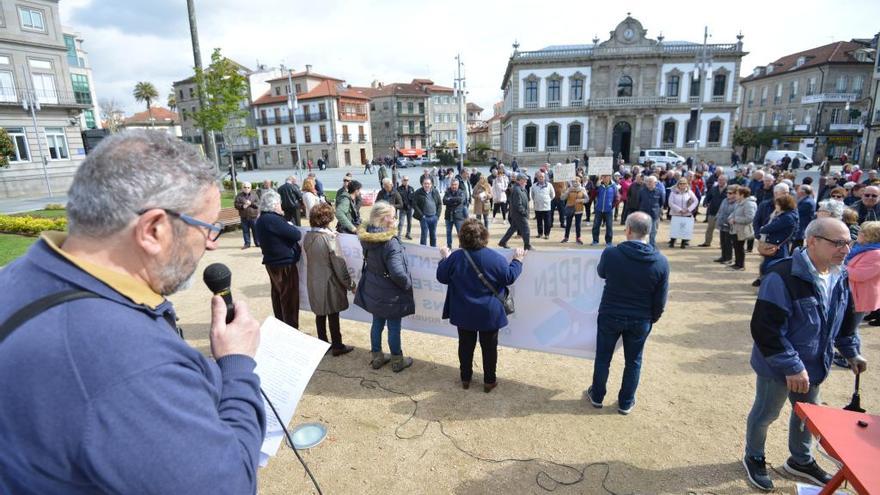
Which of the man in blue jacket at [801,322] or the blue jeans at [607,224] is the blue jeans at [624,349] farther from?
the blue jeans at [607,224]

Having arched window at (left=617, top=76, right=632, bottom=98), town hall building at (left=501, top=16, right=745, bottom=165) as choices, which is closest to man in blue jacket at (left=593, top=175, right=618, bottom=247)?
town hall building at (left=501, top=16, right=745, bottom=165)

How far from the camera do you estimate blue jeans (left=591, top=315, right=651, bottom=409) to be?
403 centimetres

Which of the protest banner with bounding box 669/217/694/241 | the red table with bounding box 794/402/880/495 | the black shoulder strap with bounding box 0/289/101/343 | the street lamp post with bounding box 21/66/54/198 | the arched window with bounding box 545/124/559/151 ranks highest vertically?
the street lamp post with bounding box 21/66/54/198

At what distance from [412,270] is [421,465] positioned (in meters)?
2.48

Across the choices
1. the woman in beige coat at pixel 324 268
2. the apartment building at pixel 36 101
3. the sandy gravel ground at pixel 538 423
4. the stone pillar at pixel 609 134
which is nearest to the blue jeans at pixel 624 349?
the sandy gravel ground at pixel 538 423

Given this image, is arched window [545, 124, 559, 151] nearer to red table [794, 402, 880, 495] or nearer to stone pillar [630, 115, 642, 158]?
stone pillar [630, 115, 642, 158]

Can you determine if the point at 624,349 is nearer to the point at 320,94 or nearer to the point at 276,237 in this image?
the point at 276,237

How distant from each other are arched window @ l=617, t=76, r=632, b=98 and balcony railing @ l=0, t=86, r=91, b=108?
4602 cm

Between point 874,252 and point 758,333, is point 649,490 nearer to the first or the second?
point 758,333

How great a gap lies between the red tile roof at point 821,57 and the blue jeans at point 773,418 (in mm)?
64537

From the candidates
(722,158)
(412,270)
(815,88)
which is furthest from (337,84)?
(412,270)

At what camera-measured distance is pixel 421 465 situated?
373 centimetres

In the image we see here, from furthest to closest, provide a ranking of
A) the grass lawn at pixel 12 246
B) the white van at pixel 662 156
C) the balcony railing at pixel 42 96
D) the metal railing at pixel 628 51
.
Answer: the metal railing at pixel 628 51 → the white van at pixel 662 156 → the balcony railing at pixel 42 96 → the grass lawn at pixel 12 246

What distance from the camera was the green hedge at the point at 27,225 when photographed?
13.3 meters
